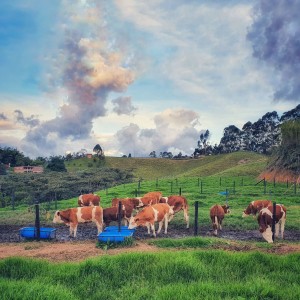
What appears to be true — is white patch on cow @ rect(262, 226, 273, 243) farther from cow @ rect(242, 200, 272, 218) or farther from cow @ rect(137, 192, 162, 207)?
cow @ rect(137, 192, 162, 207)

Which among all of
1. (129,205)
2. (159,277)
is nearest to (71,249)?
(159,277)

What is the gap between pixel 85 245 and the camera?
14.1 metres

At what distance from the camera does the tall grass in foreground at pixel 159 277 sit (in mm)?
7480

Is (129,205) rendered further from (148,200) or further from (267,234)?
(267,234)

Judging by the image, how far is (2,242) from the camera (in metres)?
15.7

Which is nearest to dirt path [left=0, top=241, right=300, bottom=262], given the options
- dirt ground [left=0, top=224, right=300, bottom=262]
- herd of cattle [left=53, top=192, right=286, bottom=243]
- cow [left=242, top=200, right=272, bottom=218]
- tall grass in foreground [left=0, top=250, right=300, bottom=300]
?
dirt ground [left=0, top=224, right=300, bottom=262]

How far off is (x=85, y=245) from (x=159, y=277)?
5945 millimetres

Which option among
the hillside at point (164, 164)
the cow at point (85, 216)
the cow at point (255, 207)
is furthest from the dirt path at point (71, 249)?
the hillside at point (164, 164)

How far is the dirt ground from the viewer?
12059mm

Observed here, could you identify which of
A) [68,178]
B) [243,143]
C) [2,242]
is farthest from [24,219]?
[243,143]

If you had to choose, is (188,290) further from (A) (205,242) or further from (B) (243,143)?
(B) (243,143)

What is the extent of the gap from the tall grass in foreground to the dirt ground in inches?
83.0

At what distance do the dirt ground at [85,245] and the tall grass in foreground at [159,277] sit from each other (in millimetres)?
2109

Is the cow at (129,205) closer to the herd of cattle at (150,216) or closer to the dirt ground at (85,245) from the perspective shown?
the herd of cattle at (150,216)
